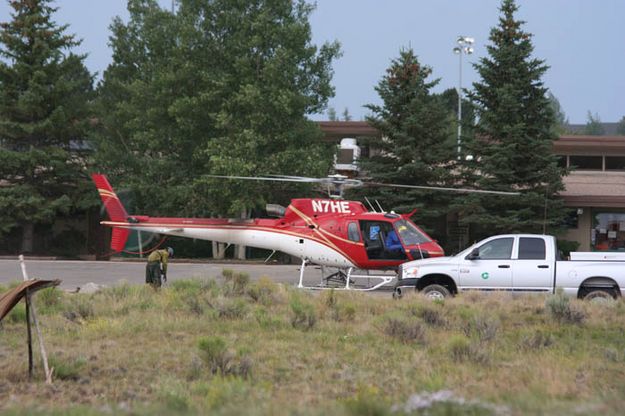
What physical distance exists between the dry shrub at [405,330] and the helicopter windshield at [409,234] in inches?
296

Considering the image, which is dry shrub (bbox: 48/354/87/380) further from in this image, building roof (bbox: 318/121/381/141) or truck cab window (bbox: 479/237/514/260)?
building roof (bbox: 318/121/381/141)

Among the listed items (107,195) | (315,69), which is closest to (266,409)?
(107,195)

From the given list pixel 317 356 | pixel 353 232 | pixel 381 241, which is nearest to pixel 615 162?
pixel 381 241

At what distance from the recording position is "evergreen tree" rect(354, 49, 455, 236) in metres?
31.2

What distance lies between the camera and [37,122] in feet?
117

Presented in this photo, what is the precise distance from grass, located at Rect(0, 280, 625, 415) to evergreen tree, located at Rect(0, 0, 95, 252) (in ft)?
71.3

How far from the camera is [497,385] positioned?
24.1ft

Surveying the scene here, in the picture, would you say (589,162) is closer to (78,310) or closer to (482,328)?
(482,328)

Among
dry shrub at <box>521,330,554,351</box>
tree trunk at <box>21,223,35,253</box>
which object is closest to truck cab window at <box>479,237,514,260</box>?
dry shrub at <box>521,330,554,351</box>

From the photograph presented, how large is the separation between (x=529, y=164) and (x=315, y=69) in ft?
36.2

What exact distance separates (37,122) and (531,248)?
28397 millimetres

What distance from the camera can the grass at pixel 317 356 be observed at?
6.18 m

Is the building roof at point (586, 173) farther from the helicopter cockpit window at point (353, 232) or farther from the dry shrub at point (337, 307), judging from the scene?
the dry shrub at point (337, 307)

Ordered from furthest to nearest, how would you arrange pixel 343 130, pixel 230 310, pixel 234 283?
pixel 343 130, pixel 234 283, pixel 230 310
